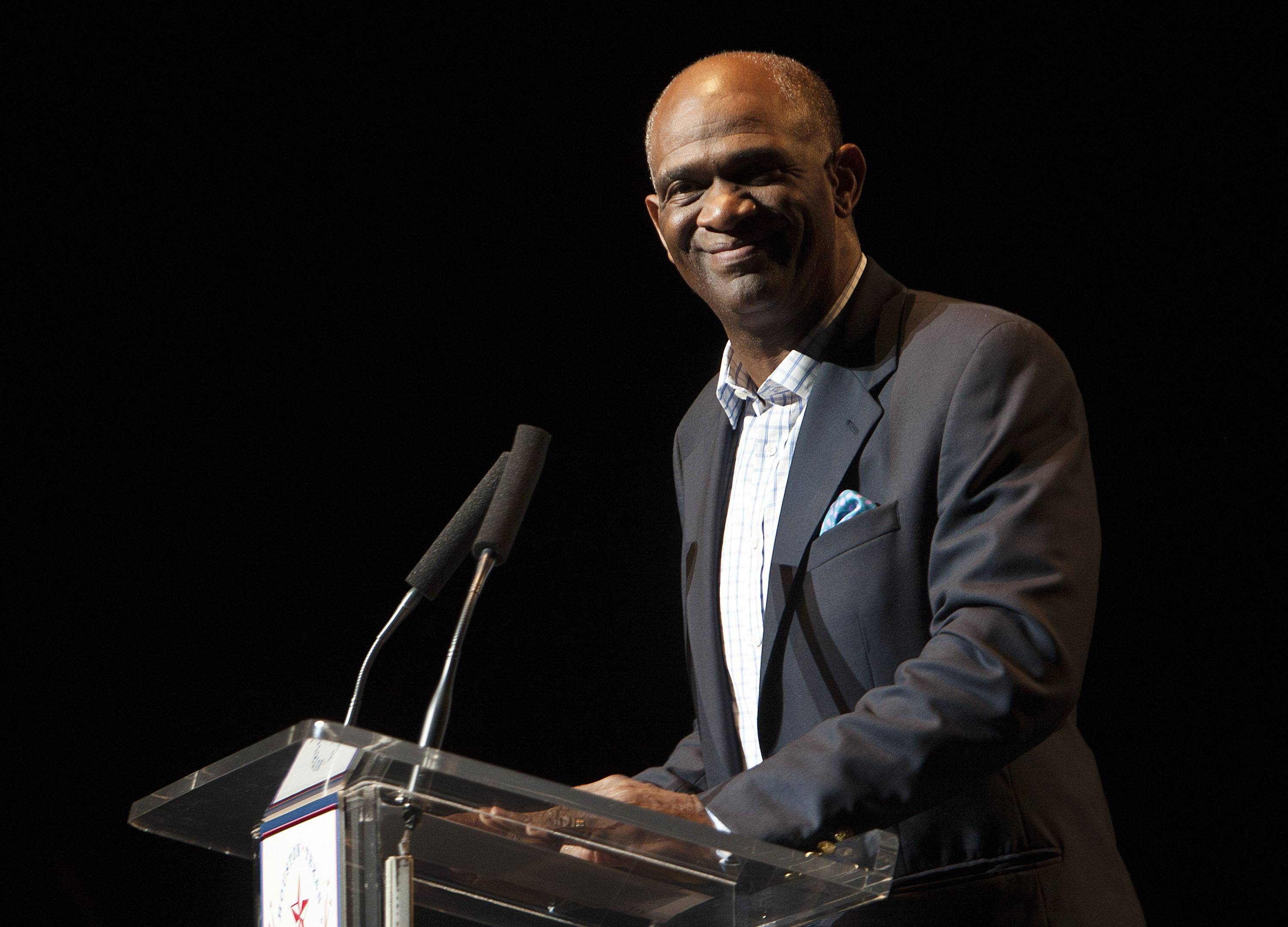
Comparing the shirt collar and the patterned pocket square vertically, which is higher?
the shirt collar

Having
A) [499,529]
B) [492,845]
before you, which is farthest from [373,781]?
[499,529]

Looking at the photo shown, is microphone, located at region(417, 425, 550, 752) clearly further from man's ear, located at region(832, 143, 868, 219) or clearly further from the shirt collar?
man's ear, located at region(832, 143, 868, 219)

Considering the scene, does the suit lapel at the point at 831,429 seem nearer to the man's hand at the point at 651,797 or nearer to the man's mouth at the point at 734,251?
the man's mouth at the point at 734,251

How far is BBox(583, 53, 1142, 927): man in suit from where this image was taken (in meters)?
1.52

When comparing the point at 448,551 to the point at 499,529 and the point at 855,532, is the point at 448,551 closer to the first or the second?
the point at 499,529

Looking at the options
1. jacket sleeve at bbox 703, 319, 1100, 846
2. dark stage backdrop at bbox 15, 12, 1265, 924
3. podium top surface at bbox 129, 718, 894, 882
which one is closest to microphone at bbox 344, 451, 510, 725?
podium top surface at bbox 129, 718, 894, 882

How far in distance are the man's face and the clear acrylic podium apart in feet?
3.33

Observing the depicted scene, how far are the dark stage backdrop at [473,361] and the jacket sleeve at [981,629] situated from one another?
55.8 inches

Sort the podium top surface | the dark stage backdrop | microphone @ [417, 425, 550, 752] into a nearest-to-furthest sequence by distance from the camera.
Answer: the podium top surface
microphone @ [417, 425, 550, 752]
the dark stage backdrop

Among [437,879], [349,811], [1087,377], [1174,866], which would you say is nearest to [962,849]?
[437,879]

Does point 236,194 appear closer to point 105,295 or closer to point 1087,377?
point 105,295

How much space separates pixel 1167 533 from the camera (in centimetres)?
302

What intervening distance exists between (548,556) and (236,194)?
1.33 m

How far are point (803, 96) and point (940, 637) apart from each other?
104 cm
